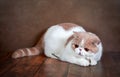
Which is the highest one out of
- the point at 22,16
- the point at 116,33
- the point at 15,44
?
the point at 22,16

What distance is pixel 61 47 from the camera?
1.92 metres

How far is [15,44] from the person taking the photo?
2.30 meters

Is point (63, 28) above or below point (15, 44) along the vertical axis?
above

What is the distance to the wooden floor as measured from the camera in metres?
1.52

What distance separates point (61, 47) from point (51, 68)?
31 cm

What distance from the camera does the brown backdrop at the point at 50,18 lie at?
2164 millimetres

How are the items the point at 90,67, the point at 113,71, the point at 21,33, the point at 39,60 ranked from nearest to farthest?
the point at 113,71, the point at 90,67, the point at 39,60, the point at 21,33

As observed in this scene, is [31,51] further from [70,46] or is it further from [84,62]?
[84,62]

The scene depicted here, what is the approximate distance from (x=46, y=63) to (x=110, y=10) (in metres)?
0.85

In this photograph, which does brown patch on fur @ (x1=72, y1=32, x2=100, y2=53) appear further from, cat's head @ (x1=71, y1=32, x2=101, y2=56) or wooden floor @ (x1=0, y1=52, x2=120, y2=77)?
wooden floor @ (x1=0, y1=52, x2=120, y2=77)

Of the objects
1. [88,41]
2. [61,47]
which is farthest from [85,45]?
[61,47]

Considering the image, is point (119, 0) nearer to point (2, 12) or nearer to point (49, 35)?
point (49, 35)

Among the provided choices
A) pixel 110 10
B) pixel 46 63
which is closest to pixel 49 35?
pixel 46 63

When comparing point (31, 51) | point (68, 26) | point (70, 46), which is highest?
point (68, 26)
